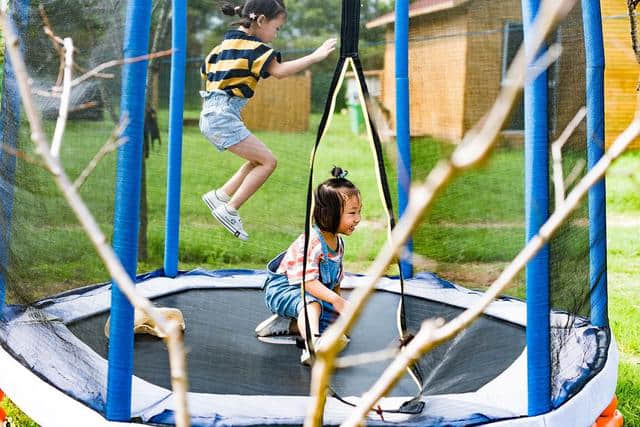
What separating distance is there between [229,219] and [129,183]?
1.43m

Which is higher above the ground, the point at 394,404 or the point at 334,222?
the point at 334,222

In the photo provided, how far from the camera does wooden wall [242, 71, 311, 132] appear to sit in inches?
129

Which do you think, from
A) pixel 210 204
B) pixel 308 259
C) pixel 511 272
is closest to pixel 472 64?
pixel 308 259

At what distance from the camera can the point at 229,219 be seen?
3256 mm

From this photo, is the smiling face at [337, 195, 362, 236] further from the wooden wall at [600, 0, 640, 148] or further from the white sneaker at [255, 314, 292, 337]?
the wooden wall at [600, 0, 640, 148]

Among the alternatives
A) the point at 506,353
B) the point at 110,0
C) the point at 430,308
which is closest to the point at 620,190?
the point at 430,308

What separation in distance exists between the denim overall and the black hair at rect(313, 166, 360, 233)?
5 cm

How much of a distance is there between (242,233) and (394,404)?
1295 millimetres

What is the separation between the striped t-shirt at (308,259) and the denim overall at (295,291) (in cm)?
1

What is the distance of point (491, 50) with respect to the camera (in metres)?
2.43

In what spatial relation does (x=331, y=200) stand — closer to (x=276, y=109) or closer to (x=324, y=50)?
(x=324, y=50)

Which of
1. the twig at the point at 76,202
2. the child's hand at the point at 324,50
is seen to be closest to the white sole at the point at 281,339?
the child's hand at the point at 324,50

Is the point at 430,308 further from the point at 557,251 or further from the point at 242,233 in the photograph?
the point at 557,251

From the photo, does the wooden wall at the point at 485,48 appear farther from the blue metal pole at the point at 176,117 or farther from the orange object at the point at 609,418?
the blue metal pole at the point at 176,117
